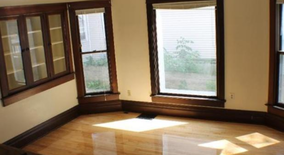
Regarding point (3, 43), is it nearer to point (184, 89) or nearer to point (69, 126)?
point (69, 126)

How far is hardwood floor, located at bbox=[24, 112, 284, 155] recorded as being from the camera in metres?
4.05

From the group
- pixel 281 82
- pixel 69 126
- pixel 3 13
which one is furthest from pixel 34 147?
pixel 281 82

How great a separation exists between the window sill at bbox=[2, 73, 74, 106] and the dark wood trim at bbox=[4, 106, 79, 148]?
19.7 inches

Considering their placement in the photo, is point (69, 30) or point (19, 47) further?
point (69, 30)

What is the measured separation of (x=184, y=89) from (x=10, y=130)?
2.63 meters

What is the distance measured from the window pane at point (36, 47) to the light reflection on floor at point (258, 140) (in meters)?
2.97

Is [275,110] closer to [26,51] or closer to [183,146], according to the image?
[183,146]

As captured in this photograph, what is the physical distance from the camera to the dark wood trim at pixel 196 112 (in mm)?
4706

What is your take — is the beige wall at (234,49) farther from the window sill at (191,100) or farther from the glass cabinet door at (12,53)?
the glass cabinet door at (12,53)

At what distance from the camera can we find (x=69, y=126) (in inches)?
201

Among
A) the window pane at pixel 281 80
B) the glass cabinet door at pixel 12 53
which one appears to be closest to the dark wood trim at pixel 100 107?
the glass cabinet door at pixel 12 53

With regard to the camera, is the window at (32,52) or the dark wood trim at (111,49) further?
the dark wood trim at (111,49)

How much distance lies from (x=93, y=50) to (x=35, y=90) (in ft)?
3.99

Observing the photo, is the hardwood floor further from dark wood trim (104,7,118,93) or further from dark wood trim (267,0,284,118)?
dark wood trim (104,7,118,93)
